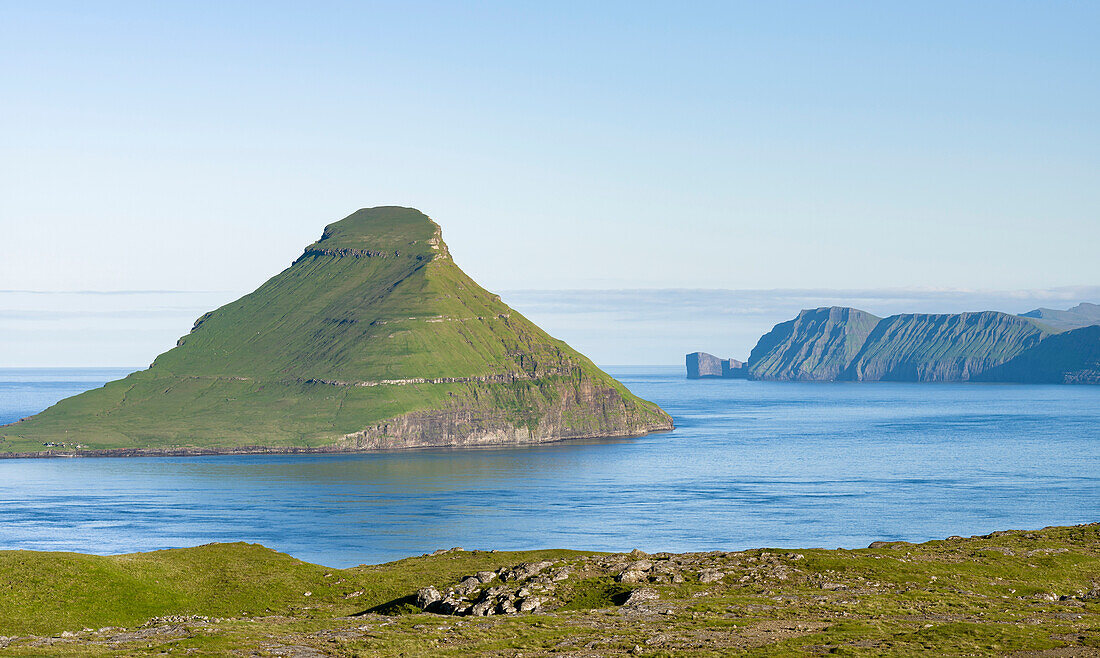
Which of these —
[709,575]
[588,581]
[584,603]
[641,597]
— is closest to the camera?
[641,597]

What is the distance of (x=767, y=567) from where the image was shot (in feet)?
293

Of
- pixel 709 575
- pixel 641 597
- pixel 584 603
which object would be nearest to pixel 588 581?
pixel 584 603

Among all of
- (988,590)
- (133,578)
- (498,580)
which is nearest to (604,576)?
(498,580)

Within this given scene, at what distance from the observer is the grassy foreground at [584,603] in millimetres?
66188

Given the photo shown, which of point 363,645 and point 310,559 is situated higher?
point 363,645

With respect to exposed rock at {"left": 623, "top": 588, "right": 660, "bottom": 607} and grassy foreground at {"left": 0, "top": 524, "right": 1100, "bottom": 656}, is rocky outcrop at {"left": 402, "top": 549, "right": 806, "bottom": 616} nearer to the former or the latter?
exposed rock at {"left": 623, "top": 588, "right": 660, "bottom": 607}

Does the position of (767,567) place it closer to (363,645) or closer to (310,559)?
(363,645)

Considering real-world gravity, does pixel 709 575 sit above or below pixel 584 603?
above

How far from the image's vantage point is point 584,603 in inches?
3282

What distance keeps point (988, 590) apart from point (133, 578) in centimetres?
7373

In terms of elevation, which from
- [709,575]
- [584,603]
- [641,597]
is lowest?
[584,603]

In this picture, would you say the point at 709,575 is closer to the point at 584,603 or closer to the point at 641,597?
the point at 641,597

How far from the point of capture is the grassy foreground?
2606 inches

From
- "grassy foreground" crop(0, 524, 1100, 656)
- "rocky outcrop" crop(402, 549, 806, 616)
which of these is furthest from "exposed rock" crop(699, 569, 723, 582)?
"grassy foreground" crop(0, 524, 1100, 656)
